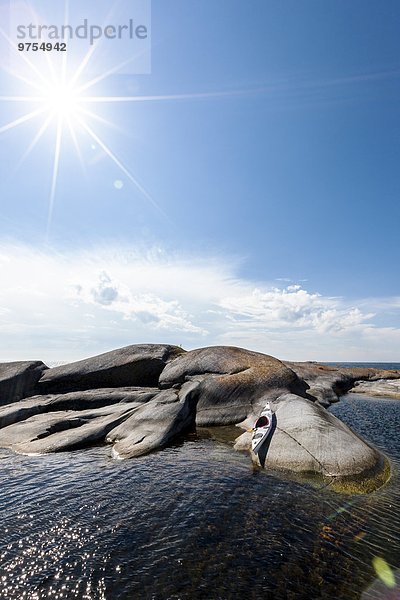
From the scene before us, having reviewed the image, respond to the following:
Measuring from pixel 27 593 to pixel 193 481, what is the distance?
22.2ft

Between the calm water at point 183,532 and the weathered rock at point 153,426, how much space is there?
1439mm

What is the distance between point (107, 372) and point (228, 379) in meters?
12.0

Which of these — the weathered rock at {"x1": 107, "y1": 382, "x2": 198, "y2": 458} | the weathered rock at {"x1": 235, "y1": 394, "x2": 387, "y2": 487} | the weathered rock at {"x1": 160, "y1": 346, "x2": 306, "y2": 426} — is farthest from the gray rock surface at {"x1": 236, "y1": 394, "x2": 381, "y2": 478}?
the weathered rock at {"x1": 160, "y1": 346, "x2": 306, "y2": 426}

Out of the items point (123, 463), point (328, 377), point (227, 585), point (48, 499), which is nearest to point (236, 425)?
point (123, 463)

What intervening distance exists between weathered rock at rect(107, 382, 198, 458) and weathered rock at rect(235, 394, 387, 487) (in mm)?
4032

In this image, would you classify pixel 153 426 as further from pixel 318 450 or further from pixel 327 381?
pixel 327 381

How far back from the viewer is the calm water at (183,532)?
697 cm

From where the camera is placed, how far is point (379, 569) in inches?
300

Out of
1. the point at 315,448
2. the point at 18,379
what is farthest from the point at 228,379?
the point at 18,379

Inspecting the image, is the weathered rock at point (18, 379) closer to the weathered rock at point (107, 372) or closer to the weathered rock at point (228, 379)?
the weathered rock at point (107, 372)

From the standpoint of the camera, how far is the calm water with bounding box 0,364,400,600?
22.9 feet

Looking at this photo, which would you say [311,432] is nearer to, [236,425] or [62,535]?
[236,425]

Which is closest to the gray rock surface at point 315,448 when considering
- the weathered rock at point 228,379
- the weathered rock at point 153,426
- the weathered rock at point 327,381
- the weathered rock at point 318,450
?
the weathered rock at point 318,450

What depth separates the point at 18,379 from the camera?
1101 inches
